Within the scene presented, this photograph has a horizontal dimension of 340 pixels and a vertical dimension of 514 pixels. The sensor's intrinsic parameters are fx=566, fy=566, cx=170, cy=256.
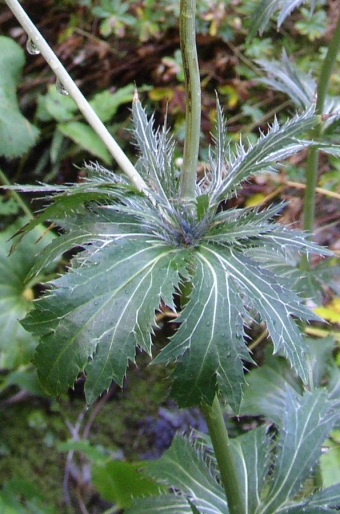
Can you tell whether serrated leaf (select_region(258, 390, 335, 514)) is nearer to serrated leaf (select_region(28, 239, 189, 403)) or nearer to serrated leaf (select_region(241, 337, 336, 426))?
serrated leaf (select_region(241, 337, 336, 426))

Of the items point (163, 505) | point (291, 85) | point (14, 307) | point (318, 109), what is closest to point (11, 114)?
point (14, 307)

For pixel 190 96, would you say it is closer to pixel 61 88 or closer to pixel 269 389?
pixel 61 88

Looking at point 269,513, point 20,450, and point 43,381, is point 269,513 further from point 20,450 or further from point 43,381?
point 20,450

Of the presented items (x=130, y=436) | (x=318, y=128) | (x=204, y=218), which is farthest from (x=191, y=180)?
(x=130, y=436)

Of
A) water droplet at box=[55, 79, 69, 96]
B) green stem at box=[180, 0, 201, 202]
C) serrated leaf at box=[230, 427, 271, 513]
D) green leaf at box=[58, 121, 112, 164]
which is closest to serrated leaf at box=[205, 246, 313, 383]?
green stem at box=[180, 0, 201, 202]

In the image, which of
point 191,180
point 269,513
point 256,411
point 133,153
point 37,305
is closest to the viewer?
point 37,305

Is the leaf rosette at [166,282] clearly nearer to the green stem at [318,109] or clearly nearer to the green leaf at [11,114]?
the green stem at [318,109]

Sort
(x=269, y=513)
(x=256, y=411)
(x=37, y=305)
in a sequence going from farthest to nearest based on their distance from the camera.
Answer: (x=256, y=411), (x=269, y=513), (x=37, y=305)
